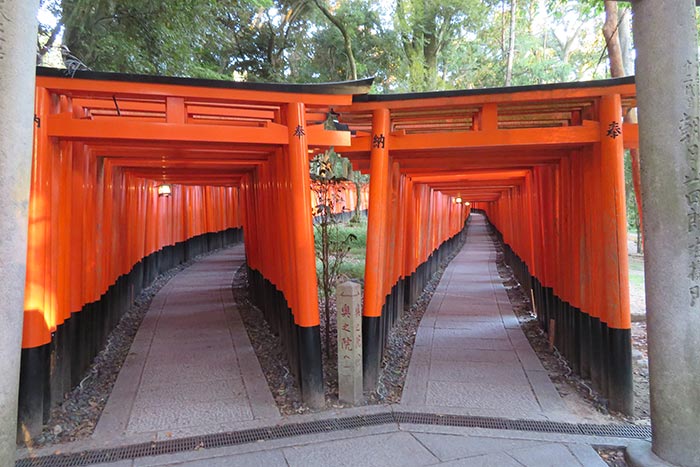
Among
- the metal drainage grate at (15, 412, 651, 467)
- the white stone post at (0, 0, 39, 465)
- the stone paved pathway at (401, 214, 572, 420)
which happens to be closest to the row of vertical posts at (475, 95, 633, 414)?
the stone paved pathway at (401, 214, 572, 420)

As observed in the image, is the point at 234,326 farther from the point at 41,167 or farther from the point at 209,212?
the point at 209,212

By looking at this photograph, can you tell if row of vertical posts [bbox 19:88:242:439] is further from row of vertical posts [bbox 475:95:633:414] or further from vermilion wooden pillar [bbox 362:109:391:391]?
row of vertical posts [bbox 475:95:633:414]

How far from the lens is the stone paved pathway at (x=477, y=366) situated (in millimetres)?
4941

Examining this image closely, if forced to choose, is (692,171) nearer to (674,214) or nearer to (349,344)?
(674,214)

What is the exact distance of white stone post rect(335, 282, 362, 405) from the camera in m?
4.92

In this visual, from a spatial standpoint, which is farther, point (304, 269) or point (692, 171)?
point (304, 269)

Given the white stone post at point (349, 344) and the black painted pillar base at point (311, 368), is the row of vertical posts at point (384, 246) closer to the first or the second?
the white stone post at point (349, 344)

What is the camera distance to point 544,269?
7.93 metres

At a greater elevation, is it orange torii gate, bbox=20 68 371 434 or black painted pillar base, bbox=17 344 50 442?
orange torii gate, bbox=20 68 371 434

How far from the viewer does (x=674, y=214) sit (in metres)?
3.27

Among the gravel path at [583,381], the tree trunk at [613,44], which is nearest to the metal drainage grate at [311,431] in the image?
the gravel path at [583,381]

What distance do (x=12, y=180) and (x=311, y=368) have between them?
10.7ft

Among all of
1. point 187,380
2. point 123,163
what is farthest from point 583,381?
point 123,163

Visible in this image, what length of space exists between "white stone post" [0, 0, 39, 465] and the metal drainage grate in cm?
170
